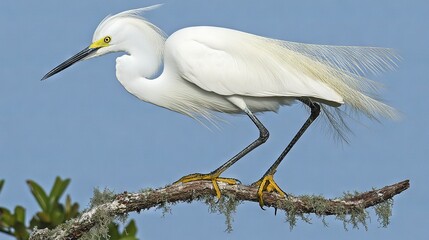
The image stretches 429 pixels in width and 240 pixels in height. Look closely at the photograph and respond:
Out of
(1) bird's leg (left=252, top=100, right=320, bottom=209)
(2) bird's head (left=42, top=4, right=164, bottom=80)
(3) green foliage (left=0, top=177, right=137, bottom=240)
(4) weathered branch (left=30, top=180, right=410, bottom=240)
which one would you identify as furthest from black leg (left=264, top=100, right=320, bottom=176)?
(3) green foliage (left=0, top=177, right=137, bottom=240)

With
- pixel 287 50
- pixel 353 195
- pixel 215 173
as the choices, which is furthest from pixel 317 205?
pixel 287 50

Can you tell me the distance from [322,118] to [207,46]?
1054 mm

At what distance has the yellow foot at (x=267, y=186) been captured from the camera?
18.5 ft

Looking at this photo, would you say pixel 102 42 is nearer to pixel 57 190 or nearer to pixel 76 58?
pixel 76 58

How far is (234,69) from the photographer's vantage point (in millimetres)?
5859

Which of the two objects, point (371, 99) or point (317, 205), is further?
point (371, 99)

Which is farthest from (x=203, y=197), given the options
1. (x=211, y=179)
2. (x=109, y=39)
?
(x=109, y=39)

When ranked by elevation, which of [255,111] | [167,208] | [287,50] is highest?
[287,50]

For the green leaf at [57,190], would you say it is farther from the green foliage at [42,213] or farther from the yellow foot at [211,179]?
the yellow foot at [211,179]

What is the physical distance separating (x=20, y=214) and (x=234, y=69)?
7.95 feet

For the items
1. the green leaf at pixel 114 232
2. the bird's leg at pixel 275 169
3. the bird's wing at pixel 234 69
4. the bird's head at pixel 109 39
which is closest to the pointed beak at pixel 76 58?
the bird's head at pixel 109 39

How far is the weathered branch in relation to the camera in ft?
18.1

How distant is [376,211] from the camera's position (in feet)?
18.3

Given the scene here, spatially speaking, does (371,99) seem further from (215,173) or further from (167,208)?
(167,208)
